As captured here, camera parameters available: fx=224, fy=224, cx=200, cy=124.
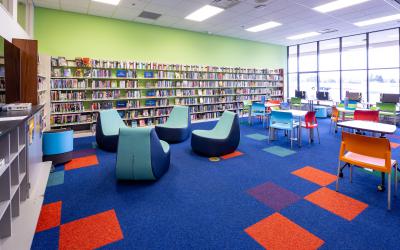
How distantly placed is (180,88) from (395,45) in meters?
7.92

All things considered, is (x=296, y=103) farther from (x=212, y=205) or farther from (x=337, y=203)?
(x=212, y=205)

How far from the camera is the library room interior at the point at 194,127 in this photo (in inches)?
86.5

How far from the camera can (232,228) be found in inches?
87.3

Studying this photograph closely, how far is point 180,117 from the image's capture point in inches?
234

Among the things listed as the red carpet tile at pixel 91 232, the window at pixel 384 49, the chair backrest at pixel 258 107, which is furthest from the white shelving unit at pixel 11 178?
the window at pixel 384 49

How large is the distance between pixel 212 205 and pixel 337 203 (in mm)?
1502

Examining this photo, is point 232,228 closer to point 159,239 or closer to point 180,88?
point 159,239

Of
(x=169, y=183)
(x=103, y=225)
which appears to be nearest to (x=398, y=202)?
(x=169, y=183)

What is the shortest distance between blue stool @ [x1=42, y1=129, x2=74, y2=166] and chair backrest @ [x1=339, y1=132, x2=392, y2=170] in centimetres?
431

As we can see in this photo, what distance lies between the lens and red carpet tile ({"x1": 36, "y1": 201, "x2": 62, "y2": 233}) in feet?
7.36

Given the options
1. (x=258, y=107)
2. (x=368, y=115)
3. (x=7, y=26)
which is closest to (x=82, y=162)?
(x=7, y=26)

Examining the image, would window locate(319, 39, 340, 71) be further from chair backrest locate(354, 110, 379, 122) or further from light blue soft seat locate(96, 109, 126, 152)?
light blue soft seat locate(96, 109, 126, 152)

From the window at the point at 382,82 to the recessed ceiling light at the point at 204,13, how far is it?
665 centimetres

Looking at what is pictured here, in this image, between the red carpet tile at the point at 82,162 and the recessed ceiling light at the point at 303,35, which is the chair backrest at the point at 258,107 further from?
the red carpet tile at the point at 82,162
